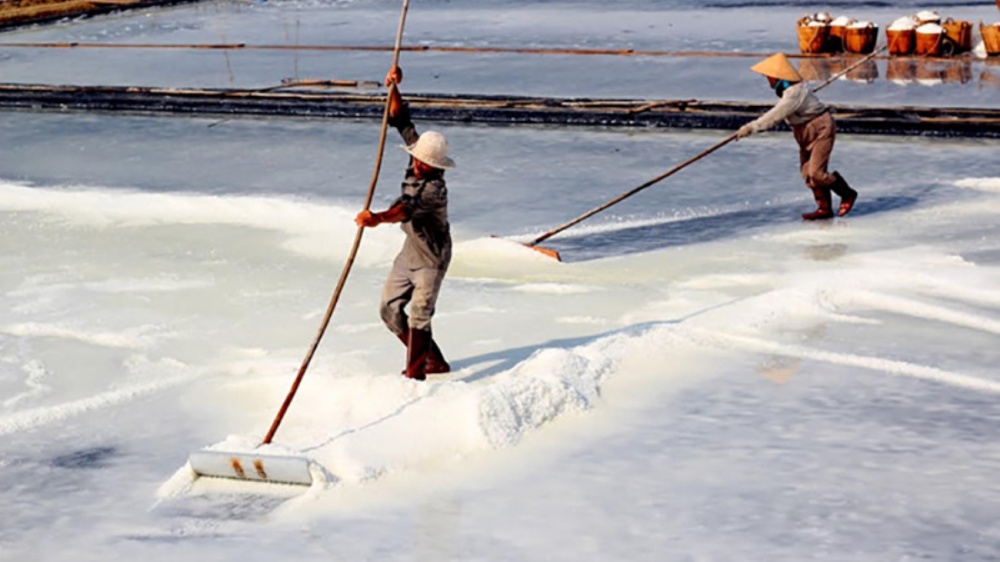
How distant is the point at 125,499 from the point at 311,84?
9.16 metres

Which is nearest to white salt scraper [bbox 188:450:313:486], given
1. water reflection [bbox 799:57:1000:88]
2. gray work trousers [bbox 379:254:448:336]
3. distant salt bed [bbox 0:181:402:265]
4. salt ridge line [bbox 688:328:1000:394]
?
gray work trousers [bbox 379:254:448:336]

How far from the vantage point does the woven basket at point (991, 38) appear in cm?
1455

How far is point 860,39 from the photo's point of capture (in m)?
14.9

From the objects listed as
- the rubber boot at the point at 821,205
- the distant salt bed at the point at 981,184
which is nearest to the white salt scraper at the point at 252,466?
the rubber boot at the point at 821,205

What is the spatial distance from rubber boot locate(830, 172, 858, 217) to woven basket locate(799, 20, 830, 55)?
20.5 feet

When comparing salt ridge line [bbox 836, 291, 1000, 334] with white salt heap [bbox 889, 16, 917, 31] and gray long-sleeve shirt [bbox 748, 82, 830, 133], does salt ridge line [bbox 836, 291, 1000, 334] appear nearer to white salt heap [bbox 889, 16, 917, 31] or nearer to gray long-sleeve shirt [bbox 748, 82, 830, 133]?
gray long-sleeve shirt [bbox 748, 82, 830, 133]

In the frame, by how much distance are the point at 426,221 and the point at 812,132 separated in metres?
3.68

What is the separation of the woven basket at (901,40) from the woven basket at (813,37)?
1.97ft

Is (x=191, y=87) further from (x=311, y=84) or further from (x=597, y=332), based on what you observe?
(x=597, y=332)

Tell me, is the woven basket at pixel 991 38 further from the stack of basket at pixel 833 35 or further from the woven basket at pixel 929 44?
the stack of basket at pixel 833 35

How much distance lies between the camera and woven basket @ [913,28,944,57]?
1457cm

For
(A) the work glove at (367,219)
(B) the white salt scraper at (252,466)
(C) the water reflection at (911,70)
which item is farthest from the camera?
(C) the water reflection at (911,70)

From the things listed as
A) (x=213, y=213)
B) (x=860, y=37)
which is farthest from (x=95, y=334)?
(x=860, y=37)

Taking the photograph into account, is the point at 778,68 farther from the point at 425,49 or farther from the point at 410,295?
the point at 425,49
